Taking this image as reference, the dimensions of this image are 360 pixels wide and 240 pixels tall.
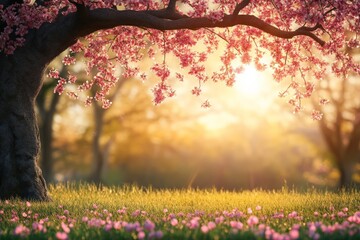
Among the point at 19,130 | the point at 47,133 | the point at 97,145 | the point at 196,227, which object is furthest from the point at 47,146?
the point at 196,227

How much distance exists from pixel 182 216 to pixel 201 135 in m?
32.6

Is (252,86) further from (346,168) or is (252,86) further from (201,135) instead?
(346,168)

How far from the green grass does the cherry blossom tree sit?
2.21 m

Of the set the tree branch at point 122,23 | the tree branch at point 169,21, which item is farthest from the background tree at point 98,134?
the tree branch at point 169,21

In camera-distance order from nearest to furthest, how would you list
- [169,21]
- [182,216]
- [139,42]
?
1. [182,216]
2. [169,21]
3. [139,42]

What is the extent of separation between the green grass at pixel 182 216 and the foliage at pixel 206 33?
2.55m

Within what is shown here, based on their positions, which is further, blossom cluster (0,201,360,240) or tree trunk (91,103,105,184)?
tree trunk (91,103,105,184)

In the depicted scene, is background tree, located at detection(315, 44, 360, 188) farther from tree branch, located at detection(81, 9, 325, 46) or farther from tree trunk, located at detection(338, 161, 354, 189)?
tree branch, located at detection(81, 9, 325, 46)

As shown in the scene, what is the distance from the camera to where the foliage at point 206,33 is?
13016 millimetres

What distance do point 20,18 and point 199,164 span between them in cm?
2632

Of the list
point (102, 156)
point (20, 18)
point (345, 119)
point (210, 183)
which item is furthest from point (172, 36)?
point (102, 156)

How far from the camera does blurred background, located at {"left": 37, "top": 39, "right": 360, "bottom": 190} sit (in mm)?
32125

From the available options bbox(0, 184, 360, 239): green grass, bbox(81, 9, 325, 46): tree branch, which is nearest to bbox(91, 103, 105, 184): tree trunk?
bbox(0, 184, 360, 239): green grass

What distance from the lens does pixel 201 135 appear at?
1703 inches
